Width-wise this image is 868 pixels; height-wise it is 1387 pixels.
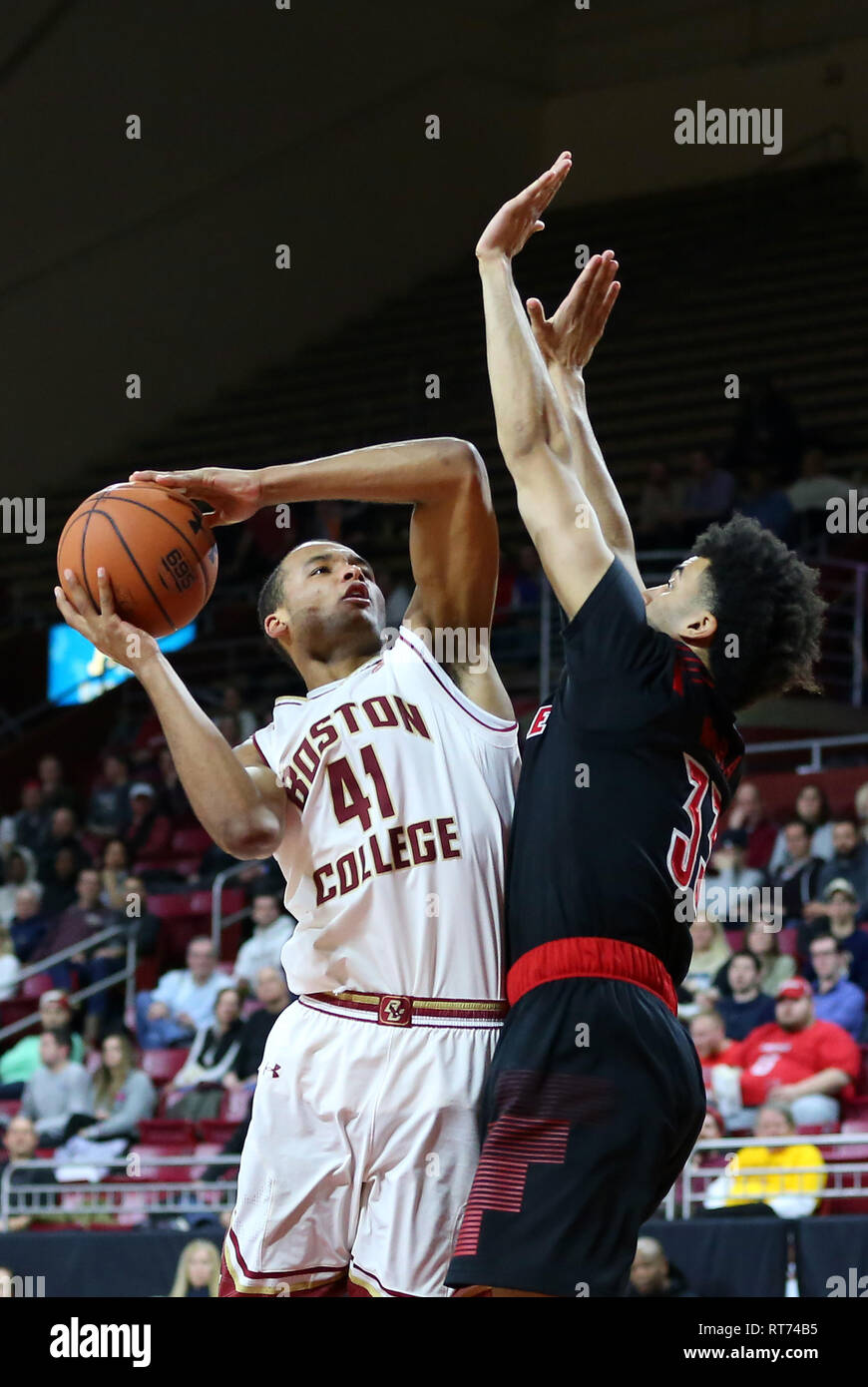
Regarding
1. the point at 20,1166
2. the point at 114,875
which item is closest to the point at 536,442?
the point at 20,1166

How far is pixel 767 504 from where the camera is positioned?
37.6ft

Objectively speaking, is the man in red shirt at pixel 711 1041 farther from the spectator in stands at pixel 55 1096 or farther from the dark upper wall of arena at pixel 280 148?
the dark upper wall of arena at pixel 280 148

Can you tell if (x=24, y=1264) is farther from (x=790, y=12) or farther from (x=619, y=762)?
(x=790, y=12)

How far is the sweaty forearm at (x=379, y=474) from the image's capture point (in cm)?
344

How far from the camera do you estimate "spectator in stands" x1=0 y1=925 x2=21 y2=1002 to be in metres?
11.1

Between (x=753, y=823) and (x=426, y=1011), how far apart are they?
6.45m

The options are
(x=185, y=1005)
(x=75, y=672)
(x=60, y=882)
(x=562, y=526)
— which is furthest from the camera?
(x=75, y=672)

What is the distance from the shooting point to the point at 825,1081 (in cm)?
737

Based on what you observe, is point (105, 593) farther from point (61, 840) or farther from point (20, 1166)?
point (61, 840)

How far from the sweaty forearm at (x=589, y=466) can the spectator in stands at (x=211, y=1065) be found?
5.97 meters

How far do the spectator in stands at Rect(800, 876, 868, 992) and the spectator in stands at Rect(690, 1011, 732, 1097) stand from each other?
536 mm

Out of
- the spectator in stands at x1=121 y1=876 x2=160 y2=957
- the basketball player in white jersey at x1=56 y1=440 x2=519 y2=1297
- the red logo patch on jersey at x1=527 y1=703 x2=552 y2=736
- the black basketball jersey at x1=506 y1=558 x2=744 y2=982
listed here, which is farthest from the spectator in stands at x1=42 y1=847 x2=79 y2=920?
the black basketball jersey at x1=506 y1=558 x2=744 y2=982

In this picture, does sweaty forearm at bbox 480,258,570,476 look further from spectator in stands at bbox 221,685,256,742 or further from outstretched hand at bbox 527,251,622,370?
spectator in stands at bbox 221,685,256,742

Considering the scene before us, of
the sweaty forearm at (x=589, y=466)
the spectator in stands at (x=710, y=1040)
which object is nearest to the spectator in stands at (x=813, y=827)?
the spectator in stands at (x=710, y=1040)
